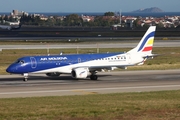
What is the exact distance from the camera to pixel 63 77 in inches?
1919

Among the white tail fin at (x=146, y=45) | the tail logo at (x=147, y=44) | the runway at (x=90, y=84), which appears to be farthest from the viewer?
the tail logo at (x=147, y=44)

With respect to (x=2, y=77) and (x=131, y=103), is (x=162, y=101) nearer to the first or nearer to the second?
(x=131, y=103)

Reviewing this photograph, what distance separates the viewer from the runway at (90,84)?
1495 inches

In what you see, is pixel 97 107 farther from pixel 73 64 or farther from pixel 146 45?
pixel 146 45

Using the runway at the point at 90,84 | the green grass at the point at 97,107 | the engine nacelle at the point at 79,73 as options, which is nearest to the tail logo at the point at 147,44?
the runway at the point at 90,84

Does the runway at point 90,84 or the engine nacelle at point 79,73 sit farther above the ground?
the engine nacelle at point 79,73

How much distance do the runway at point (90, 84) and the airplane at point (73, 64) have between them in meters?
0.83

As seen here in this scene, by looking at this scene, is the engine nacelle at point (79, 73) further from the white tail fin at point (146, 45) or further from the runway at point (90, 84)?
the white tail fin at point (146, 45)

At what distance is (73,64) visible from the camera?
1827 inches

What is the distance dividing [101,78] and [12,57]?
80.7 ft

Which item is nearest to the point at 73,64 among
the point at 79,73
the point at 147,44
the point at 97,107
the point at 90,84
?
the point at 79,73

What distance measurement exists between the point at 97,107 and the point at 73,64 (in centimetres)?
1846

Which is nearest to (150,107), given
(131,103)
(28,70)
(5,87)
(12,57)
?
(131,103)

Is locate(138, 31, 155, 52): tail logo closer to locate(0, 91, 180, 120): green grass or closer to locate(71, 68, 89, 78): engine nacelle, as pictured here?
locate(71, 68, 89, 78): engine nacelle
